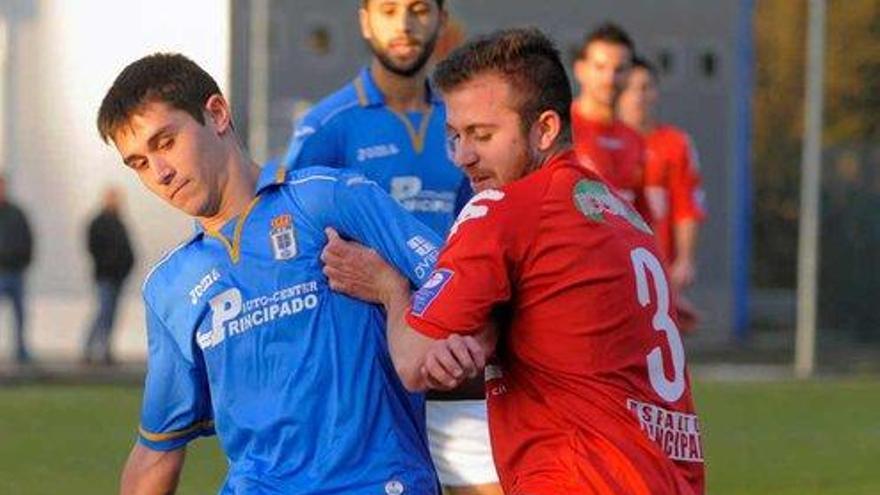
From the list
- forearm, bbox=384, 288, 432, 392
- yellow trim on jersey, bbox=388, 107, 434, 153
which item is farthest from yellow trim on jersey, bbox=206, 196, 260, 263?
yellow trim on jersey, bbox=388, 107, 434, 153

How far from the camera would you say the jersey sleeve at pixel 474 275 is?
4.86 metres

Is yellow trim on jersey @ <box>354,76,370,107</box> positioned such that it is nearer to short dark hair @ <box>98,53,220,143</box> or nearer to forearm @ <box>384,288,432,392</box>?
short dark hair @ <box>98,53,220,143</box>

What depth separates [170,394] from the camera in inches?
223

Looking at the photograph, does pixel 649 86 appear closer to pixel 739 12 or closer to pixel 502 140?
pixel 502 140

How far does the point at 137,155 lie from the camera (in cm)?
536

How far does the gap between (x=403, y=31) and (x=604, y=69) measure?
3376 millimetres

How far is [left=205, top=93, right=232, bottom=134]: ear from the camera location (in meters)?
5.45

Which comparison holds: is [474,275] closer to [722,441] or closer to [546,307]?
[546,307]

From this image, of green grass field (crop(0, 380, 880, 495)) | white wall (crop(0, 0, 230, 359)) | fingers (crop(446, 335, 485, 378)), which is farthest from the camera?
white wall (crop(0, 0, 230, 359))

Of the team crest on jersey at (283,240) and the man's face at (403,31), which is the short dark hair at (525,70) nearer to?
the team crest on jersey at (283,240)

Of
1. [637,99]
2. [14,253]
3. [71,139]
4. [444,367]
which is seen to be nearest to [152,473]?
[444,367]

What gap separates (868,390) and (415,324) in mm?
15159

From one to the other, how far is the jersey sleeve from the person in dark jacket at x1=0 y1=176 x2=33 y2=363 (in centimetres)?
1959

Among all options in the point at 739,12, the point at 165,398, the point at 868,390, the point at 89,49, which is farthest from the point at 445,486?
the point at 739,12
